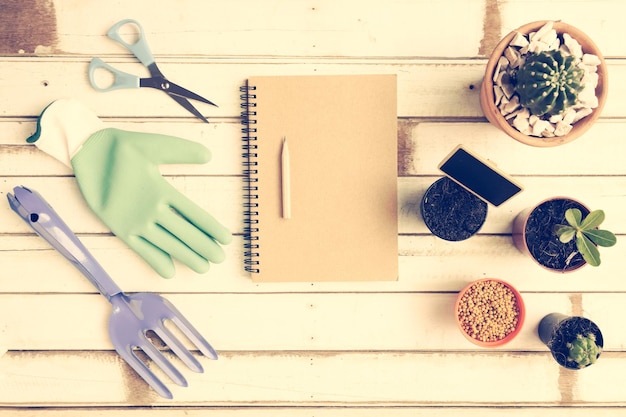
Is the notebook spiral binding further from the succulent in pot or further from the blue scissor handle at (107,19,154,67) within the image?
the succulent in pot

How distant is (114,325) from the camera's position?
2.89ft

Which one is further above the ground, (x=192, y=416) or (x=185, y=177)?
(x=185, y=177)

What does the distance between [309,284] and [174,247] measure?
249 millimetres

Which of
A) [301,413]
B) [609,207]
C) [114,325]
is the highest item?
[609,207]

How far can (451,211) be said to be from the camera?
0.81m

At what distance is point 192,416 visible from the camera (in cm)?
90

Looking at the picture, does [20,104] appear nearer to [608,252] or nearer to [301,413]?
[301,413]

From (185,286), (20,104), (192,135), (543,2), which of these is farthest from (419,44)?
(20,104)

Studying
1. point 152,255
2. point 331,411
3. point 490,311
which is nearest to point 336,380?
point 331,411

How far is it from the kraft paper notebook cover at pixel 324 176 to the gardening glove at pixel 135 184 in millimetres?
91

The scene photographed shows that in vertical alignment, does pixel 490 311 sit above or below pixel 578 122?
below

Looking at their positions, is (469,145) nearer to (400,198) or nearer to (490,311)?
(400,198)

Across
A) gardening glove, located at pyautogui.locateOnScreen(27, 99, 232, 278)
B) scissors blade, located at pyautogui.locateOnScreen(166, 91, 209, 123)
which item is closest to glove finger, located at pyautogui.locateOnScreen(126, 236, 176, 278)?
gardening glove, located at pyautogui.locateOnScreen(27, 99, 232, 278)

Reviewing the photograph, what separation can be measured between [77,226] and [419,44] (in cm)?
70
